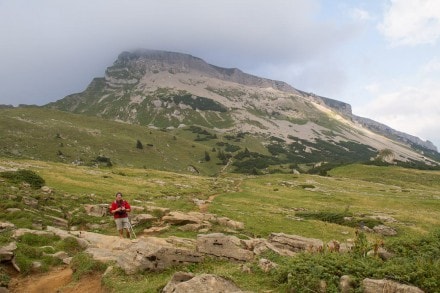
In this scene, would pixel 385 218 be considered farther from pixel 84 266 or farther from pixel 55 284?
pixel 55 284

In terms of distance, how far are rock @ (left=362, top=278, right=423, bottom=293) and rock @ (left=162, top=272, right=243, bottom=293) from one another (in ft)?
14.5

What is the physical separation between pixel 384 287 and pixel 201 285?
20.8 ft

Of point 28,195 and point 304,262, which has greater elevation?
point 304,262

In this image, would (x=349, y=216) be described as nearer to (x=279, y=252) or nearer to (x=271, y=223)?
(x=271, y=223)

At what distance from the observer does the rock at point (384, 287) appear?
1230cm

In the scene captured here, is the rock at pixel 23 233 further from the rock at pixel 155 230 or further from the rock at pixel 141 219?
Answer: the rock at pixel 141 219

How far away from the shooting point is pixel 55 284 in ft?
61.3

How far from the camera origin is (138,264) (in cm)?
1833

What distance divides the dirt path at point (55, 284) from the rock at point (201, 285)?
4741mm

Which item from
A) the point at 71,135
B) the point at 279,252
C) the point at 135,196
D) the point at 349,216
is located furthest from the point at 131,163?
the point at 279,252

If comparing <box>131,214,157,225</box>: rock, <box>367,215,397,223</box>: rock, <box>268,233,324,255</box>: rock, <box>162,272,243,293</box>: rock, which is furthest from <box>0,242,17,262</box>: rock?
<box>367,215,397,223</box>: rock

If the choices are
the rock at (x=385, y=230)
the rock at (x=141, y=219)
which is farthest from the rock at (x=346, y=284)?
the rock at (x=385, y=230)

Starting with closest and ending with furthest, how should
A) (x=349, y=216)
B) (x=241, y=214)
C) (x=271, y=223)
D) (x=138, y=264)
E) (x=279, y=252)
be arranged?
(x=138, y=264)
(x=279, y=252)
(x=271, y=223)
(x=241, y=214)
(x=349, y=216)

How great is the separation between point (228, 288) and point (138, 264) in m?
5.93
